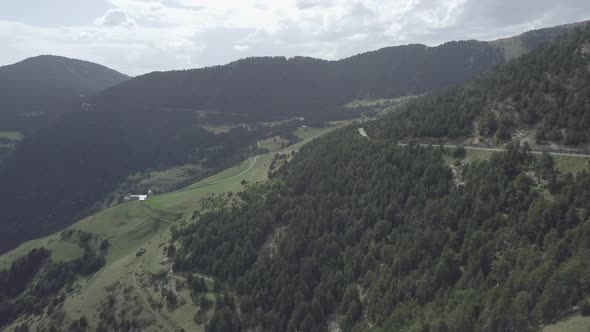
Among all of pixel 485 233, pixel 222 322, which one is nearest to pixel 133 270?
pixel 222 322

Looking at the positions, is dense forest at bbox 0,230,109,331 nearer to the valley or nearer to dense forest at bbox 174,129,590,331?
the valley

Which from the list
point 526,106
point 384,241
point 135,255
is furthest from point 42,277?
point 526,106

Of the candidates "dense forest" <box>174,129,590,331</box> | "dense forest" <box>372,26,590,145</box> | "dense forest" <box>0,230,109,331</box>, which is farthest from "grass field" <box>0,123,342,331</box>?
"dense forest" <box>372,26,590,145</box>

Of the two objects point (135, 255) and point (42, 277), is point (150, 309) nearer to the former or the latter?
point (135, 255)

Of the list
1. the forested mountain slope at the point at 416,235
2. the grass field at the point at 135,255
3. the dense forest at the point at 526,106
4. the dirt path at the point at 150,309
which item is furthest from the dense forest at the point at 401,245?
the dense forest at the point at 526,106

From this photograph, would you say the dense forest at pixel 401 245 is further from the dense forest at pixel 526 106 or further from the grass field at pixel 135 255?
the dense forest at pixel 526 106

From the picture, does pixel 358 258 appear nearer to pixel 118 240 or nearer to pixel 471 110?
pixel 471 110

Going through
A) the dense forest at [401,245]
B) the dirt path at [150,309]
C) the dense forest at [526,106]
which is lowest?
the dirt path at [150,309]
